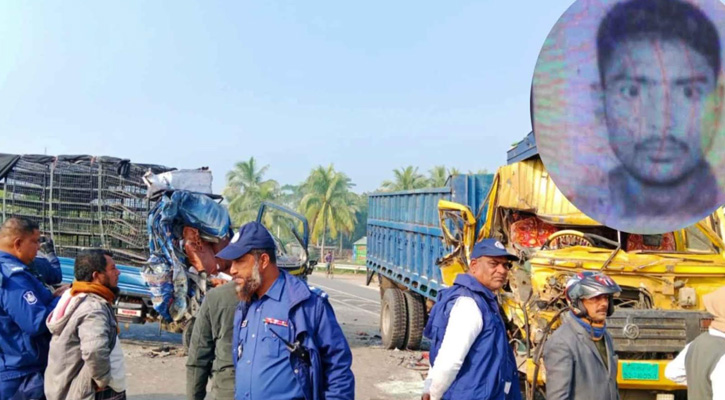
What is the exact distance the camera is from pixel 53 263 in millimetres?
6066

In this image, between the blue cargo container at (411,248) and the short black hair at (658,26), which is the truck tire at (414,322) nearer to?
the blue cargo container at (411,248)

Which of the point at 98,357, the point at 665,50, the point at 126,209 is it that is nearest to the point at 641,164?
the point at 665,50

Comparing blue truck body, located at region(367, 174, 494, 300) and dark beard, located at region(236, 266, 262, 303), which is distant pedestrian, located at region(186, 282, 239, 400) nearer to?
dark beard, located at region(236, 266, 262, 303)

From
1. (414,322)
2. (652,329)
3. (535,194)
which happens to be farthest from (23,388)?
(414,322)

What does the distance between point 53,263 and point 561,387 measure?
4.63 meters

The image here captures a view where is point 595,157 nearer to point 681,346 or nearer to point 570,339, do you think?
point 570,339

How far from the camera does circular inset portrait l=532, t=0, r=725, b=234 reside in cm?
363

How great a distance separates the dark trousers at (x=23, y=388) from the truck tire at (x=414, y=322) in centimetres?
712

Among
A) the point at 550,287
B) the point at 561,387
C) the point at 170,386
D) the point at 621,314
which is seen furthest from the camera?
the point at 170,386

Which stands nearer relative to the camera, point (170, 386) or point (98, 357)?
point (98, 357)

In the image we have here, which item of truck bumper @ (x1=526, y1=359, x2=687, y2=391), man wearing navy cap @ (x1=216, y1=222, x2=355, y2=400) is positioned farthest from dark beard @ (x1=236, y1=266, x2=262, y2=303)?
truck bumper @ (x1=526, y1=359, x2=687, y2=391)

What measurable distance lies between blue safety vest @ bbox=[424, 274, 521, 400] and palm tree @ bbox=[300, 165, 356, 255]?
37800mm

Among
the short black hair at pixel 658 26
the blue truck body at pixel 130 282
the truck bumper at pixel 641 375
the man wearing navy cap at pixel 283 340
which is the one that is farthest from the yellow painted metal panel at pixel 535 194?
the blue truck body at pixel 130 282

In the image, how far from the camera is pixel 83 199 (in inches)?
446
